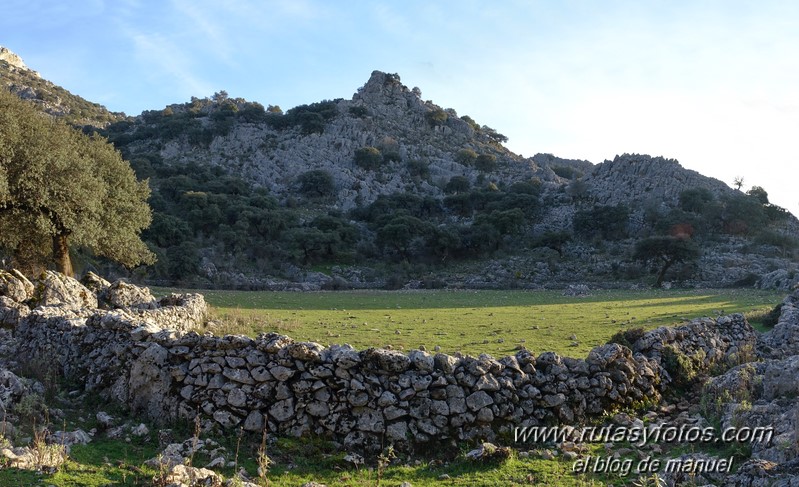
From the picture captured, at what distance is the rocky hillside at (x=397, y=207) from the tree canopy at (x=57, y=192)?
13838 mm

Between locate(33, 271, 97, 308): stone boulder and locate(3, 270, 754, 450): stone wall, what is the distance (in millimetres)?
7412

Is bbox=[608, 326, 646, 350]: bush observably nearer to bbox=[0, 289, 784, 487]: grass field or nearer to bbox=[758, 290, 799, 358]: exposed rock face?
bbox=[0, 289, 784, 487]: grass field

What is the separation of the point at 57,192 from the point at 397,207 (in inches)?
2548

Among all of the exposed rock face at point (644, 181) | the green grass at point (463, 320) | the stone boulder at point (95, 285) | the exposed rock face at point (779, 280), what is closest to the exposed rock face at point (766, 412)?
the green grass at point (463, 320)

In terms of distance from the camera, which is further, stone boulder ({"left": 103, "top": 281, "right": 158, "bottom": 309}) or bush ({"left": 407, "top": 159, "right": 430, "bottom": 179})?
bush ({"left": 407, "top": 159, "right": 430, "bottom": 179})

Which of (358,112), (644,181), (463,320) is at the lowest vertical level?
(463,320)

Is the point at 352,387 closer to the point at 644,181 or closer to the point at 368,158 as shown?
the point at 644,181

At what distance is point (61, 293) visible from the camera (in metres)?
17.2

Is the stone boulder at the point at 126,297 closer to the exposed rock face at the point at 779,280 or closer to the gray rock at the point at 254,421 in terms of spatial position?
the gray rock at the point at 254,421

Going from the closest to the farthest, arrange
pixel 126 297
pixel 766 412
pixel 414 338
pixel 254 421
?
1. pixel 766 412
2. pixel 254 421
3. pixel 414 338
4. pixel 126 297

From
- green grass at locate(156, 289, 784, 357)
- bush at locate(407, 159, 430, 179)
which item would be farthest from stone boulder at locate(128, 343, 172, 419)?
bush at locate(407, 159, 430, 179)

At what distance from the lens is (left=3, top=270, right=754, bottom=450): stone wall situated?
9.00 metres

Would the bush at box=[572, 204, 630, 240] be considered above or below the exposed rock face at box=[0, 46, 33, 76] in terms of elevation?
below

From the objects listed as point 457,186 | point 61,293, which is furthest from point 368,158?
point 61,293
